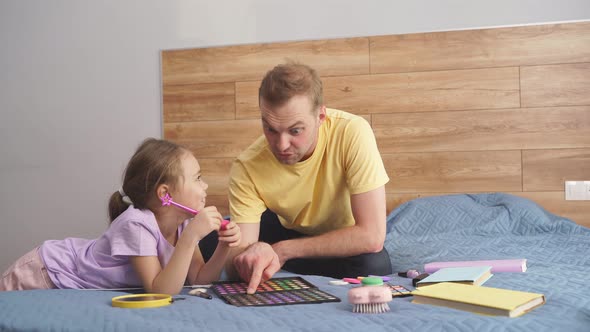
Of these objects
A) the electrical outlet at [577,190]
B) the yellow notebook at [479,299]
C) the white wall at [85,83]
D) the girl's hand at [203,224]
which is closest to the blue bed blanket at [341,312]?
the yellow notebook at [479,299]

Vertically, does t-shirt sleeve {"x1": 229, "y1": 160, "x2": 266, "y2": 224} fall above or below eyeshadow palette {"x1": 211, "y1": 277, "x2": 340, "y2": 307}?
above

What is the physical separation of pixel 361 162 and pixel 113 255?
0.70 meters

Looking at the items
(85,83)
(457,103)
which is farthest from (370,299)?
(85,83)

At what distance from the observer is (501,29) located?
9.02 ft

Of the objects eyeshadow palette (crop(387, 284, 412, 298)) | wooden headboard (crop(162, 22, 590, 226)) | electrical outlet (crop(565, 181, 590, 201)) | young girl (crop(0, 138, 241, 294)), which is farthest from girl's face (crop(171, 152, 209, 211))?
electrical outlet (crop(565, 181, 590, 201))

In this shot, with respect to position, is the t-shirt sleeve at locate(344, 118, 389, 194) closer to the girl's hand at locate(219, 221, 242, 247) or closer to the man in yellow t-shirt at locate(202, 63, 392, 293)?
the man in yellow t-shirt at locate(202, 63, 392, 293)

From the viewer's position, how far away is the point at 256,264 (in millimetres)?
1378

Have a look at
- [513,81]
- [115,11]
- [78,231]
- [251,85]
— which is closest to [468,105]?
[513,81]

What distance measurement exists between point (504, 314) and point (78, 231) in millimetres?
2603

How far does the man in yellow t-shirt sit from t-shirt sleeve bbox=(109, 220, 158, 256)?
24cm

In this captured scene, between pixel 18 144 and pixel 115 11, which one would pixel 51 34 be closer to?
pixel 115 11

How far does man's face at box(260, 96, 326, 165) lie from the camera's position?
60.9 inches

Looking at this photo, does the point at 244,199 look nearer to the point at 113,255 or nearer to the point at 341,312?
the point at 113,255

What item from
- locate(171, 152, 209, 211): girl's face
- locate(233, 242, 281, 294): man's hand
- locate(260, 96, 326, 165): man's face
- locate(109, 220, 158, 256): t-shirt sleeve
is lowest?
locate(233, 242, 281, 294): man's hand
